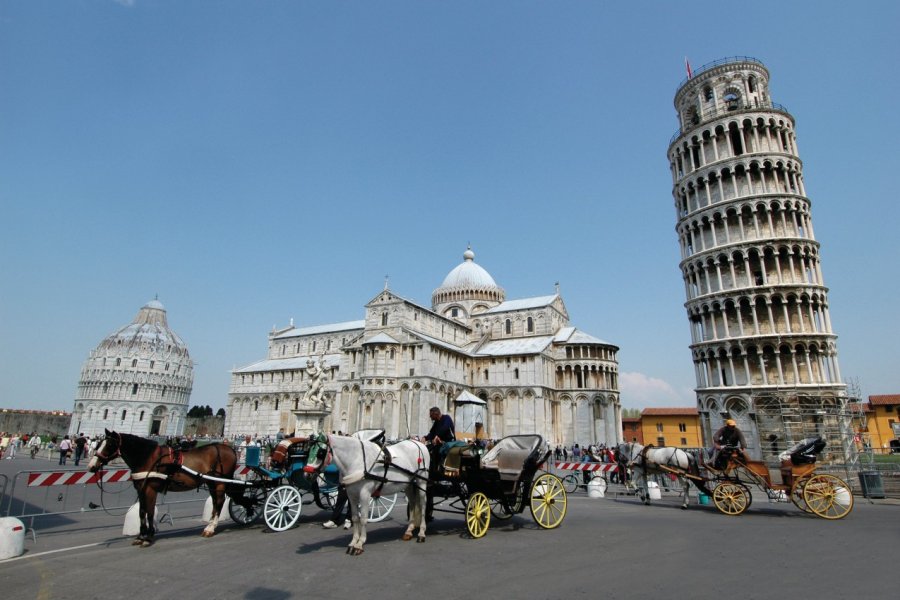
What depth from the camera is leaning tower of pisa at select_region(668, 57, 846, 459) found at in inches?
1102

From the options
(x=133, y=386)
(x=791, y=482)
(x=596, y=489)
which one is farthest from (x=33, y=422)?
(x=791, y=482)

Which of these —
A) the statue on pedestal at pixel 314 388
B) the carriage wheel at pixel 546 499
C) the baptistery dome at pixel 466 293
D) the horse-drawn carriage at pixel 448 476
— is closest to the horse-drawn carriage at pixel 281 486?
the horse-drawn carriage at pixel 448 476

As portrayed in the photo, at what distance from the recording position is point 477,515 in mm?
8031

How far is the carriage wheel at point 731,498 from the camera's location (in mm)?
10422

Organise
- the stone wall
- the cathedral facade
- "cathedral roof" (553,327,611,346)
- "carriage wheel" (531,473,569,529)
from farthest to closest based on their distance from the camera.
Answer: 1. the stone wall
2. "cathedral roof" (553,327,611,346)
3. the cathedral facade
4. "carriage wheel" (531,473,569,529)

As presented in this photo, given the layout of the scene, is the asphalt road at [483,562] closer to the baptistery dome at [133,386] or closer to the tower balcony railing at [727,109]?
the tower balcony railing at [727,109]

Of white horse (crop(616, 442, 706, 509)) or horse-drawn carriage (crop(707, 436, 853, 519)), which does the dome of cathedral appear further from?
→ horse-drawn carriage (crop(707, 436, 853, 519))

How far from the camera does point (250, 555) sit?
22.4 ft

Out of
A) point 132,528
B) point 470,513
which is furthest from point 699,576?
point 132,528

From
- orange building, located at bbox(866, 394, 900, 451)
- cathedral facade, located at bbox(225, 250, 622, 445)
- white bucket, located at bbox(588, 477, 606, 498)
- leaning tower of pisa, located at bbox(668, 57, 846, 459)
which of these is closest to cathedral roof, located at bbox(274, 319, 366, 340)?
cathedral facade, located at bbox(225, 250, 622, 445)

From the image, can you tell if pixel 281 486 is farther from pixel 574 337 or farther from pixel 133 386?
pixel 133 386

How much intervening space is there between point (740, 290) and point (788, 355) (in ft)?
15.9

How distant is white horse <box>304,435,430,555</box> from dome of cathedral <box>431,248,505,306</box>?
51.4 meters

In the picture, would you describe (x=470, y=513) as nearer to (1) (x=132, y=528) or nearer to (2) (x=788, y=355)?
(1) (x=132, y=528)
